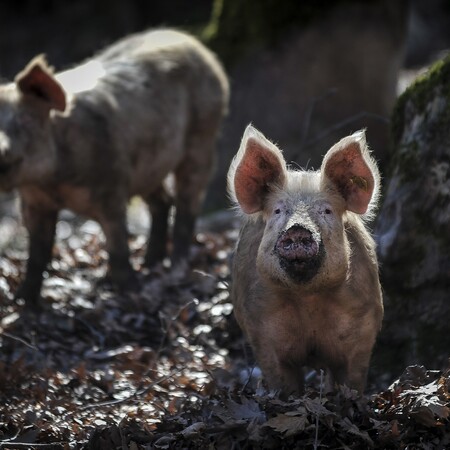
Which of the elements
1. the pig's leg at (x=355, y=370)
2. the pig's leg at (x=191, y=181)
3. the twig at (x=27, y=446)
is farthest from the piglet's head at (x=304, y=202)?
the pig's leg at (x=191, y=181)

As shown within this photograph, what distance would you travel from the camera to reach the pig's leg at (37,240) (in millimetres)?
9938

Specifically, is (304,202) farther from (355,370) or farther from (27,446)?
(27,446)

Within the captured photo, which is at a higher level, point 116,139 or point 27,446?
point 116,139

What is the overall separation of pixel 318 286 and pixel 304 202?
0.50 meters

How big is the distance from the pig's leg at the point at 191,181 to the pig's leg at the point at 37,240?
1.55 m

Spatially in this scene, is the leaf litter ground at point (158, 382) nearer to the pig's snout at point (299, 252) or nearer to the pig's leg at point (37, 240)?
the pig's leg at point (37, 240)

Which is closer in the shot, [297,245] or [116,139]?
[297,245]

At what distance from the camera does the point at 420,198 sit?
7184 millimetres

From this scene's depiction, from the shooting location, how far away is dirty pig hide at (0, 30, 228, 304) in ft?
30.7

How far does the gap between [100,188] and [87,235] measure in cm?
352

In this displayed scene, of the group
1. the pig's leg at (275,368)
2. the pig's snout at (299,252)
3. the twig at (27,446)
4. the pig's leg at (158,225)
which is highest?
the pig's snout at (299,252)

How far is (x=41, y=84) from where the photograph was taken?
30.4 feet

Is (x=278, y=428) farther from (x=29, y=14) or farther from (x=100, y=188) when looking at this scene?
(x=29, y=14)

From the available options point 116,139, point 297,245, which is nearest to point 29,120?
point 116,139
